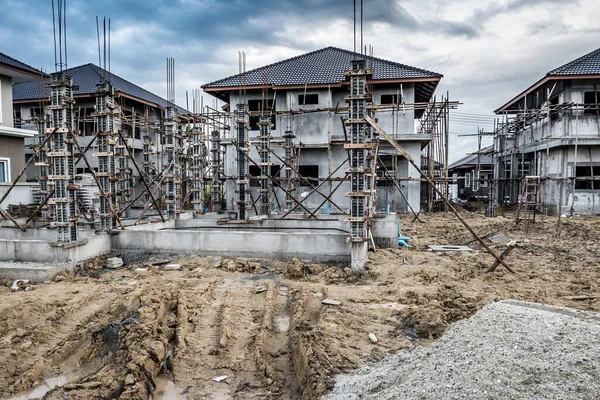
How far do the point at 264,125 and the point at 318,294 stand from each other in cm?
952

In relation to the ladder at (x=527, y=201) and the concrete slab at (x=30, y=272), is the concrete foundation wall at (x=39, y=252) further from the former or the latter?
the ladder at (x=527, y=201)

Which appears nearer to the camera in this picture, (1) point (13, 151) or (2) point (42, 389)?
(2) point (42, 389)

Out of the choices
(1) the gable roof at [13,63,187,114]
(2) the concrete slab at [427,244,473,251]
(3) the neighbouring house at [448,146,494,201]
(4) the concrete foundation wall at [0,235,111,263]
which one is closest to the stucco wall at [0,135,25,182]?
(1) the gable roof at [13,63,187,114]

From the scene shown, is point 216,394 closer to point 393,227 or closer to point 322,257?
point 322,257

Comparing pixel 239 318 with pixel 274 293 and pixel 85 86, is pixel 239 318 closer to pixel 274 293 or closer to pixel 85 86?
pixel 274 293

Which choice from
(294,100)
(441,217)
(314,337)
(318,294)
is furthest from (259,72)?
(314,337)

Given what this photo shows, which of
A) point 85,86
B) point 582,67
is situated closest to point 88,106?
point 85,86

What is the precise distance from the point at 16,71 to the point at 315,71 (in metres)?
14.3

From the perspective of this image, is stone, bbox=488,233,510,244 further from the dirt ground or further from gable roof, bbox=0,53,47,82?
gable roof, bbox=0,53,47,82

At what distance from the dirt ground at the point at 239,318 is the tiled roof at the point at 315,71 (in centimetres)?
1347

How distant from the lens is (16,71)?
18.4 metres

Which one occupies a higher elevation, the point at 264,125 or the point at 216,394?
the point at 264,125

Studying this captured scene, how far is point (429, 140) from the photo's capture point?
832 inches

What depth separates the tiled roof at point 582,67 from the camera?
2033cm
